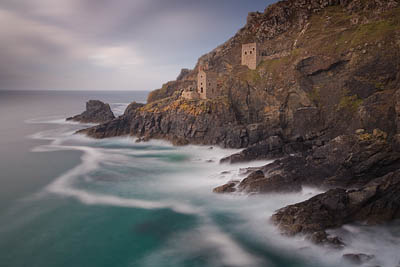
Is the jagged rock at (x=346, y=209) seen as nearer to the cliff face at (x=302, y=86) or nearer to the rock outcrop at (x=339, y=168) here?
the rock outcrop at (x=339, y=168)

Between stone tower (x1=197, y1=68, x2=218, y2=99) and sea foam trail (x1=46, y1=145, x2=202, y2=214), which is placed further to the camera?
stone tower (x1=197, y1=68, x2=218, y2=99)

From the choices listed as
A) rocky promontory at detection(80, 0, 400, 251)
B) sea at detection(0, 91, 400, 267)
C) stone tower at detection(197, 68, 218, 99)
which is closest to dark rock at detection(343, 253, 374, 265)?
sea at detection(0, 91, 400, 267)

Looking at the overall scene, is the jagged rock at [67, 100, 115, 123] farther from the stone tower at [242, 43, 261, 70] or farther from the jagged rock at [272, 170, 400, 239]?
the jagged rock at [272, 170, 400, 239]

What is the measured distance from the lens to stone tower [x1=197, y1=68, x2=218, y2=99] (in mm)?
46719

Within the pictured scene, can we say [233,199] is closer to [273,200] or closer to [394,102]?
[273,200]

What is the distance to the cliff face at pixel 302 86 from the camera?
34.6 metres

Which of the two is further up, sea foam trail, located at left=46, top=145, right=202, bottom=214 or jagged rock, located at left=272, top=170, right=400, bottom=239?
jagged rock, located at left=272, top=170, right=400, bottom=239

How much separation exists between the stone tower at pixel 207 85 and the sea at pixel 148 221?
16018 mm

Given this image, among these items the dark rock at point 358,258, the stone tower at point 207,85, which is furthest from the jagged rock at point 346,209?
the stone tower at point 207,85

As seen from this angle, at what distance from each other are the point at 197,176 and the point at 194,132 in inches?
593

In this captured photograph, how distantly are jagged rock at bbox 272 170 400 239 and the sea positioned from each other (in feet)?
2.06

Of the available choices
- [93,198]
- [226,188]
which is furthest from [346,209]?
[93,198]

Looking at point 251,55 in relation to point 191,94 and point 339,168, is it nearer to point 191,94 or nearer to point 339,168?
point 191,94

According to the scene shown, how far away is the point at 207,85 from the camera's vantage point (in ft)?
154
